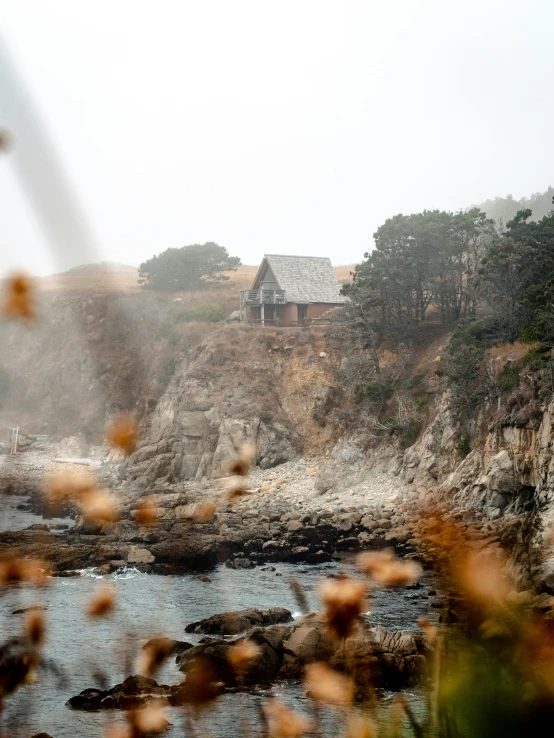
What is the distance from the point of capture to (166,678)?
1511 centimetres

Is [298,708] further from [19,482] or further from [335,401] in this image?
[19,482]

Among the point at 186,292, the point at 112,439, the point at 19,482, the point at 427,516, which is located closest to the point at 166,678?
the point at 427,516

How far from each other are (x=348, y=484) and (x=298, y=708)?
2355 cm

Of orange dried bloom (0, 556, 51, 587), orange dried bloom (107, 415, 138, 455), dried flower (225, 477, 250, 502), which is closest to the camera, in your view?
orange dried bloom (0, 556, 51, 587)

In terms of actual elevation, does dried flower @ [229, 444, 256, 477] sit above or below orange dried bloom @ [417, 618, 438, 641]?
below

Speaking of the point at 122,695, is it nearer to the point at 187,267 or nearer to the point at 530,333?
the point at 530,333

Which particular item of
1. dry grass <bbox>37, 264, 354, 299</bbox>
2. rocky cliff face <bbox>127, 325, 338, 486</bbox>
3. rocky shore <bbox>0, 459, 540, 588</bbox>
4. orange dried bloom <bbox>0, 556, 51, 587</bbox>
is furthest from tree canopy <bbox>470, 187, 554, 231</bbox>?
orange dried bloom <bbox>0, 556, 51, 587</bbox>

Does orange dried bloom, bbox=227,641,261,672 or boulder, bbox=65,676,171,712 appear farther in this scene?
orange dried bloom, bbox=227,641,261,672

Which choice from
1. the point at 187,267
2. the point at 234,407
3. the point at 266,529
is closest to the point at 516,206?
the point at 187,267

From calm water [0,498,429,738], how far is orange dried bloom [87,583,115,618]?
246 millimetres

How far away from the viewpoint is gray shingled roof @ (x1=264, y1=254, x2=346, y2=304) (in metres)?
57.1

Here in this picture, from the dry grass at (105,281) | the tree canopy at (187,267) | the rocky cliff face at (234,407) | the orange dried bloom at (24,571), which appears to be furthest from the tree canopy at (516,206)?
the orange dried bloom at (24,571)

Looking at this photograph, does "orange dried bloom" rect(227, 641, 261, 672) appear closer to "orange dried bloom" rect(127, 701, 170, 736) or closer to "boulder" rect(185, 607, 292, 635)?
"boulder" rect(185, 607, 292, 635)

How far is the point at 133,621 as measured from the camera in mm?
19578
